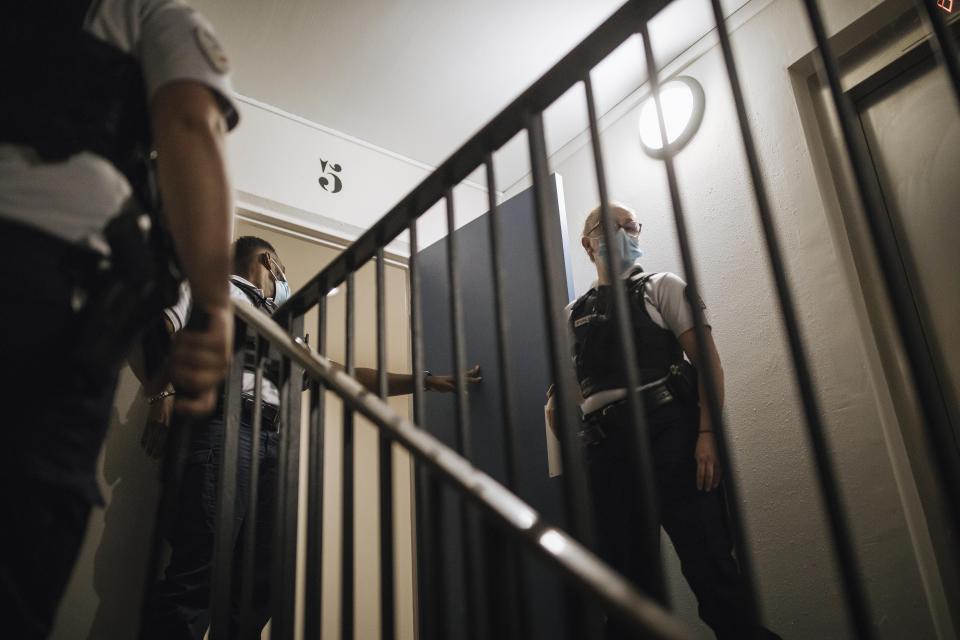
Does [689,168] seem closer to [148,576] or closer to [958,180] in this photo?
[958,180]

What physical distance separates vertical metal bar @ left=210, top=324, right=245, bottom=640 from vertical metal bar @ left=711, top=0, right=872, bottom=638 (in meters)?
1.18

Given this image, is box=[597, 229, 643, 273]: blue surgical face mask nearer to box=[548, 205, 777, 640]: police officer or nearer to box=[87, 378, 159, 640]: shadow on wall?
box=[548, 205, 777, 640]: police officer

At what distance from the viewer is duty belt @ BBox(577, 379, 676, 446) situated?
5.93 feet

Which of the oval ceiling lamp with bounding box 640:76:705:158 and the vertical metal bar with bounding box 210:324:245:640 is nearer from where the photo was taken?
the vertical metal bar with bounding box 210:324:245:640

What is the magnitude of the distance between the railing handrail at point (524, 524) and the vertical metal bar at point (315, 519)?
276mm

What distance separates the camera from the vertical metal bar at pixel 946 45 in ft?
2.04

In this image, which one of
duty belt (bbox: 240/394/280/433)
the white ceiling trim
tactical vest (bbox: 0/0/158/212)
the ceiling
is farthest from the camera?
the white ceiling trim

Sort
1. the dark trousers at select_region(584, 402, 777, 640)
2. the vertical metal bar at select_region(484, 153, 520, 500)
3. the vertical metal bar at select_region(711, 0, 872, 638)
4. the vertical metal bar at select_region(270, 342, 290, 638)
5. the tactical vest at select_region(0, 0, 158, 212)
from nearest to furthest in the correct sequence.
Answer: the vertical metal bar at select_region(711, 0, 872, 638)
the tactical vest at select_region(0, 0, 158, 212)
the vertical metal bar at select_region(484, 153, 520, 500)
the vertical metal bar at select_region(270, 342, 290, 638)
the dark trousers at select_region(584, 402, 777, 640)

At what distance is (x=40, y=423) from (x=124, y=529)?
1.94 m

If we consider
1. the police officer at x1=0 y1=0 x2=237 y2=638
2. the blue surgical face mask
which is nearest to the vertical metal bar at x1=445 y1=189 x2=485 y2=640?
the police officer at x1=0 y1=0 x2=237 y2=638

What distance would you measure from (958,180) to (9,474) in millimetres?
2665

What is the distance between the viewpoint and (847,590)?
596mm

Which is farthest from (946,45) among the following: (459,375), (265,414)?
(265,414)

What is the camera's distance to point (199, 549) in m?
1.78
